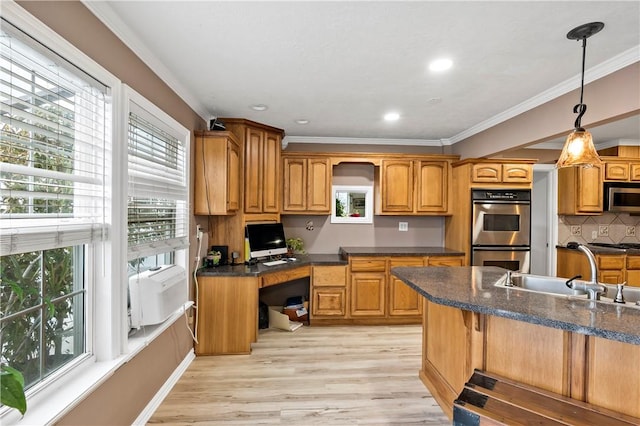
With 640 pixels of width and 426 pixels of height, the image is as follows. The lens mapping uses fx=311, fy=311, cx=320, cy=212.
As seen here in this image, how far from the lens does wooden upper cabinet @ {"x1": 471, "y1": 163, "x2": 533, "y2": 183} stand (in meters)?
3.91

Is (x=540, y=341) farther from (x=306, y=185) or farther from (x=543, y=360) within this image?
(x=306, y=185)

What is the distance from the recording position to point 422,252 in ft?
13.2

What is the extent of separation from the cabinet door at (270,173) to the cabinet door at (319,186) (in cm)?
51

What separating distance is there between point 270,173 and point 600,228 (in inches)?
194

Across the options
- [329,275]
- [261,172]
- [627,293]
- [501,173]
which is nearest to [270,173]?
[261,172]

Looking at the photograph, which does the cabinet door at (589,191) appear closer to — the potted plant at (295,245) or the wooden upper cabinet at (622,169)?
the wooden upper cabinet at (622,169)

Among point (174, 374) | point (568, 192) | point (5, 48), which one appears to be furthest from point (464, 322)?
point (568, 192)

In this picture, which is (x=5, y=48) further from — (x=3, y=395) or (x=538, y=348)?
(x=538, y=348)

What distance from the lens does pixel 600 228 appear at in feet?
15.3

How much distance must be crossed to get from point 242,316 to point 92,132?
6.79ft

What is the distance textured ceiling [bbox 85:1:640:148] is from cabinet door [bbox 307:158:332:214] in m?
1.11

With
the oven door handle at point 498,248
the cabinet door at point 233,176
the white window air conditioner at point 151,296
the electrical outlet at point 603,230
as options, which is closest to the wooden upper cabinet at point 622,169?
the electrical outlet at point 603,230

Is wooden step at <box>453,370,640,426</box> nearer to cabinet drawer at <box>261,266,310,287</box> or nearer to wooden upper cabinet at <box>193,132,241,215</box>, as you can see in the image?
cabinet drawer at <box>261,266,310,287</box>

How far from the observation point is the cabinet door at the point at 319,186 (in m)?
4.14
